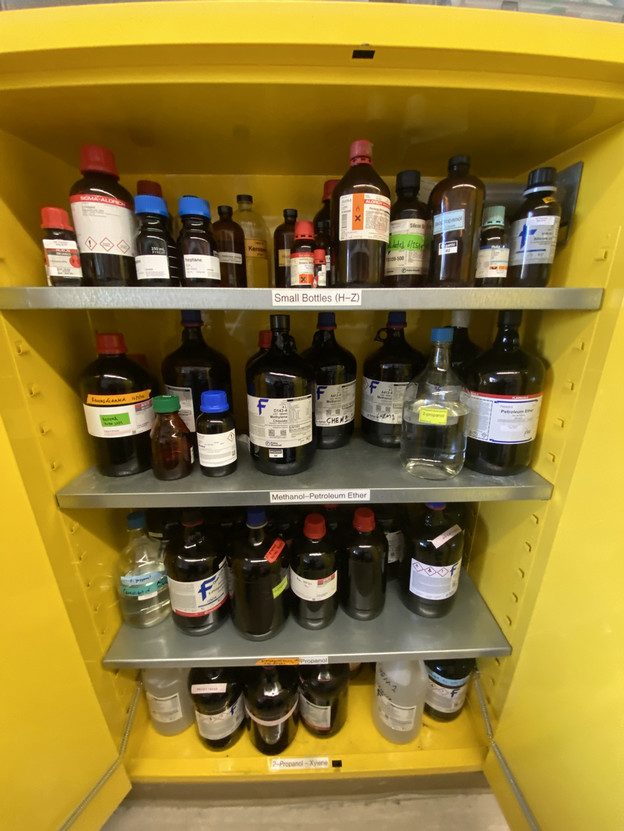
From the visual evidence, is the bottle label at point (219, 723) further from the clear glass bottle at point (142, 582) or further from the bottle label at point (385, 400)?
the bottle label at point (385, 400)

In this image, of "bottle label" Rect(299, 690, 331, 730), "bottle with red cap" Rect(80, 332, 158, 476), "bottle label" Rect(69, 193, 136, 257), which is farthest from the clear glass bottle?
"bottle label" Rect(69, 193, 136, 257)

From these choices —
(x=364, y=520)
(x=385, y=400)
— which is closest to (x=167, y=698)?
(x=364, y=520)

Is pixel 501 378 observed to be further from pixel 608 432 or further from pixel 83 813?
pixel 83 813

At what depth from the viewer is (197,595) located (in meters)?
0.76

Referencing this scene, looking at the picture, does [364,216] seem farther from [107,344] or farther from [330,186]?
[107,344]

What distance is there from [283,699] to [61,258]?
105 centimetres

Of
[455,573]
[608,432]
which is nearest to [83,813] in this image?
[455,573]

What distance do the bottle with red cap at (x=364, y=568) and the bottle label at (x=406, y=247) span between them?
505mm

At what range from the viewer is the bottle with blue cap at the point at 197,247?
58 cm

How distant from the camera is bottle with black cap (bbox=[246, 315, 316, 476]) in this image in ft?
2.10

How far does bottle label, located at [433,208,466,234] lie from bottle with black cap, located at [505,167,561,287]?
4.4 inches

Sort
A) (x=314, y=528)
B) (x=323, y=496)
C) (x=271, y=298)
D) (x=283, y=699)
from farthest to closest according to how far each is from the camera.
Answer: (x=283, y=699) < (x=314, y=528) < (x=323, y=496) < (x=271, y=298)

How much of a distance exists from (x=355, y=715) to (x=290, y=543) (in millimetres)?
583

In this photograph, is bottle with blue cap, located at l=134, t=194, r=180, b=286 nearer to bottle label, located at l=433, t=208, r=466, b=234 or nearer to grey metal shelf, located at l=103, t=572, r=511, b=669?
bottle label, located at l=433, t=208, r=466, b=234
